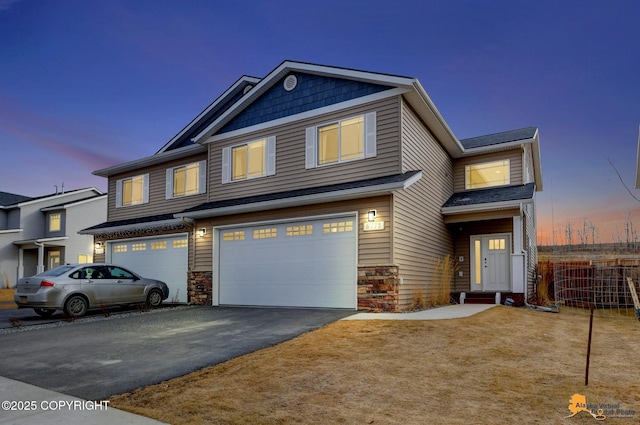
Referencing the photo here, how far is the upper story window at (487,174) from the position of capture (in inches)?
612

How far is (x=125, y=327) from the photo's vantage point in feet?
31.8

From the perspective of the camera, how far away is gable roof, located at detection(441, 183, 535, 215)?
1320 cm

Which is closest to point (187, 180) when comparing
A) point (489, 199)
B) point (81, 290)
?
point (81, 290)

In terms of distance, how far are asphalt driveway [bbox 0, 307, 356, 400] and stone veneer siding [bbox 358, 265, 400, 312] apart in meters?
Answer: 0.78

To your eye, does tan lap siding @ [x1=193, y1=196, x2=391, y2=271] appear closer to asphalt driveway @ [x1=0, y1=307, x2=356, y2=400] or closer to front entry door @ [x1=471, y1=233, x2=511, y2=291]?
asphalt driveway @ [x1=0, y1=307, x2=356, y2=400]

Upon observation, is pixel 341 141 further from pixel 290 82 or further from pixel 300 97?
pixel 290 82

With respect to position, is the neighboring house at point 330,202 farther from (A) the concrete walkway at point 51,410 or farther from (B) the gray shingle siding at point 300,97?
(A) the concrete walkway at point 51,410

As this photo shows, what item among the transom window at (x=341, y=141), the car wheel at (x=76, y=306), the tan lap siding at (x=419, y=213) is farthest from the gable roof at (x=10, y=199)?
the tan lap siding at (x=419, y=213)

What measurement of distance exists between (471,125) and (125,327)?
60.0ft

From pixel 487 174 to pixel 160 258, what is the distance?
12250 mm

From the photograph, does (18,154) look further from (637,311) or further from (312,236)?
(637,311)

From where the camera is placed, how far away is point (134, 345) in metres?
→ 7.68

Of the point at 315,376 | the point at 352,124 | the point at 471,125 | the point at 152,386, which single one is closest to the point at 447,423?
the point at 315,376

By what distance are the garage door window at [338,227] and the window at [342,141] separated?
182 centimetres
